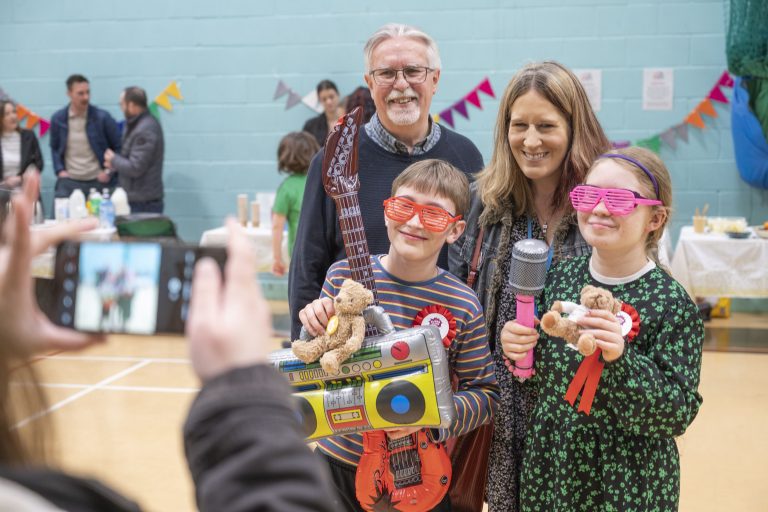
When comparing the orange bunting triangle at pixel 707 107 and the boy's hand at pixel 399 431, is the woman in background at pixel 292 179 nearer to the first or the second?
the orange bunting triangle at pixel 707 107

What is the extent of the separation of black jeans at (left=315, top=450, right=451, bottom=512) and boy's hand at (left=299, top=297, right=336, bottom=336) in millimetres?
387

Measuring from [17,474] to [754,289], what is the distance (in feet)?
19.0

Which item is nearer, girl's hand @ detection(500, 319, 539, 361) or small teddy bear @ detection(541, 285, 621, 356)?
small teddy bear @ detection(541, 285, 621, 356)

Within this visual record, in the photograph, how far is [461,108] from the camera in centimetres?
719

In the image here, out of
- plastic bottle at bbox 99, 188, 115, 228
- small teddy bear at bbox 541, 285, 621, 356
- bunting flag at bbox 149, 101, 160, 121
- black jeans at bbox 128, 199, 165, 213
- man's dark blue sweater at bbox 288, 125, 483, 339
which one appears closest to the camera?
small teddy bear at bbox 541, 285, 621, 356

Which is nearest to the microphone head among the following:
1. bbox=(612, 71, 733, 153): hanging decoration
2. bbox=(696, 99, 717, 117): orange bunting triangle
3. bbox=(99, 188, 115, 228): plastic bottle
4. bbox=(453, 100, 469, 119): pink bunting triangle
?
bbox=(99, 188, 115, 228): plastic bottle

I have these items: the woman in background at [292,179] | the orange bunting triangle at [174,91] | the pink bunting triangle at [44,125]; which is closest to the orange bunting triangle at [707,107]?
the woman in background at [292,179]

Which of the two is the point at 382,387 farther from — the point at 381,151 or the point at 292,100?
the point at 292,100

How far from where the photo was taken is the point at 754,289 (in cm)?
561

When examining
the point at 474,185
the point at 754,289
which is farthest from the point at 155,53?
the point at 474,185

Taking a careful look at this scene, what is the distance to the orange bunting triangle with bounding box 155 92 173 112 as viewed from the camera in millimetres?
7695

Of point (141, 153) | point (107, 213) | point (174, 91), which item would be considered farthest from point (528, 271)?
point (174, 91)

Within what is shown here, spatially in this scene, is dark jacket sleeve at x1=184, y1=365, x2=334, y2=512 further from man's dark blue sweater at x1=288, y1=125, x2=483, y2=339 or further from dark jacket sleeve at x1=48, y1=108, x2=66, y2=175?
dark jacket sleeve at x1=48, y1=108, x2=66, y2=175

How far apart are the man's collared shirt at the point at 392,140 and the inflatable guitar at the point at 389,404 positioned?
691mm
